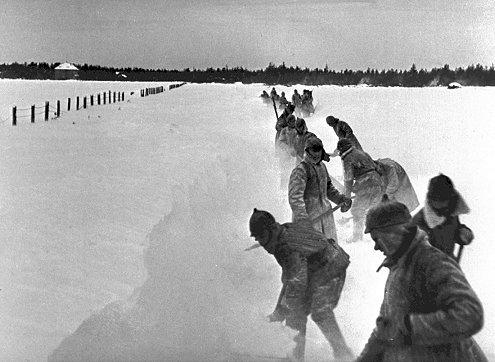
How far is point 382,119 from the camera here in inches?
1356

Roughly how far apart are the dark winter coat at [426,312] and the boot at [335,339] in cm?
170

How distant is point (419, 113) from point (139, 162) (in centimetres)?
2742

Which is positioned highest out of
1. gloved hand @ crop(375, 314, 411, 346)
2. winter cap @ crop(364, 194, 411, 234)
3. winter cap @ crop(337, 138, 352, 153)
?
winter cap @ crop(364, 194, 411, 234)

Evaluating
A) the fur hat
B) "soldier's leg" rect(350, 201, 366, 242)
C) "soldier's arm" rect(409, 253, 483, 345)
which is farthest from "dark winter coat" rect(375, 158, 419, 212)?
"soldier's arm" rect(409, 253, 483, 345)

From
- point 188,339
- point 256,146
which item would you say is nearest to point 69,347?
point 188,339

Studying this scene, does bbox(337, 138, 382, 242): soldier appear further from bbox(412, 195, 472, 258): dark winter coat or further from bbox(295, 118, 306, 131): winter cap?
bbox(412, 195, 472, 258): dark winter coat

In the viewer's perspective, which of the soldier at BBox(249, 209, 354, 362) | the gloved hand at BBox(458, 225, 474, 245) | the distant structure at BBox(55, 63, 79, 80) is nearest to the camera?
the gloved hand at BBox(458, 225, 474, 245)

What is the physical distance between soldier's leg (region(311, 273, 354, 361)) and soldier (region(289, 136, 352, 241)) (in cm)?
122

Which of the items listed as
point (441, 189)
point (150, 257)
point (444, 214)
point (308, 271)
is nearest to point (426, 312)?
point (441, 189)

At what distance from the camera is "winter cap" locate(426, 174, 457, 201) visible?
479 centimetres

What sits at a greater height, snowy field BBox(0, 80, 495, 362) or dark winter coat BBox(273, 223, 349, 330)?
dark winter coat BBox(273, 223, 349, 330)

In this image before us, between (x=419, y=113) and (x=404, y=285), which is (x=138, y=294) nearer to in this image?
(x=404, y=285)

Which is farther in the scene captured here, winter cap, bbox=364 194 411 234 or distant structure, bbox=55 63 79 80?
distant structure, bbox=55 63 79 80

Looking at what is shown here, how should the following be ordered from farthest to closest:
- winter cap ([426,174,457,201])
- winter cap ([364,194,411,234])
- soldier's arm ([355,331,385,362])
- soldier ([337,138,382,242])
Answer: soldier ([337,138,382,242])
winter cap ([426,174,457,201])
soldier's arm ([355,331,385,362])
winter cap ([364,194,411,234])
